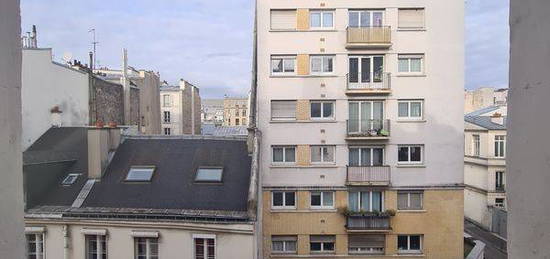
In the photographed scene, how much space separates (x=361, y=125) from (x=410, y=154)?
278 cm

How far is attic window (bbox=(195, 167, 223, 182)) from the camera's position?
14516 millimetres

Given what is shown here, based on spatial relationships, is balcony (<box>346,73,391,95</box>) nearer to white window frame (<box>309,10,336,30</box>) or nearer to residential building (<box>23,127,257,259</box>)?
white window frame (<box>309,10,336,30</box>)

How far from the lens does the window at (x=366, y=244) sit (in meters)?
20.0

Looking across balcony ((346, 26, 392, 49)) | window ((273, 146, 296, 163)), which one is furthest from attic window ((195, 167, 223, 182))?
balcony ((346, 26, 392, 49))

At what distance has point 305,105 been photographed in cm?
2020

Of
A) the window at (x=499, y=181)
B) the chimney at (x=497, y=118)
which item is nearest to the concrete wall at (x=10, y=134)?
the window at (x=499, y=181)

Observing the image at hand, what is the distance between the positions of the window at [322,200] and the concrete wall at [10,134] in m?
19.2

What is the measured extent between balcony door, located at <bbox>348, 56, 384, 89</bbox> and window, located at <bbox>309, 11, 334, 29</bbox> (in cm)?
198

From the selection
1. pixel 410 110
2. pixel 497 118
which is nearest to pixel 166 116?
pixel 410 110

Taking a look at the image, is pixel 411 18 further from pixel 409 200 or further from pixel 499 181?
pixel 499 181

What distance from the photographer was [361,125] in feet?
66.2

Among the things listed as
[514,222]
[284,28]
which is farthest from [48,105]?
[514,222]

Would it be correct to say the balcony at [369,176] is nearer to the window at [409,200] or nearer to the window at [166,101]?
the window at [409,200]

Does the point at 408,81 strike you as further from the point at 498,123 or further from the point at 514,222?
A: the point at 514,222
